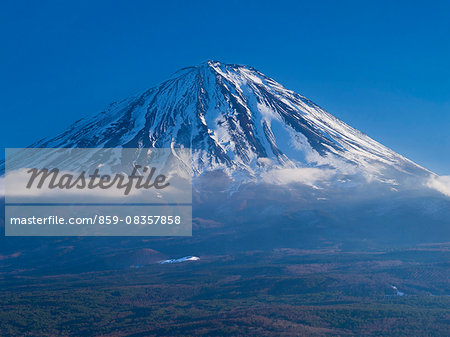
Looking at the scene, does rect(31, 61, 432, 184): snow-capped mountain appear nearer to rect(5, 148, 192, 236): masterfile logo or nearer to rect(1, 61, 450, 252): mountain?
rect(1, 61, 450, 252): mountain

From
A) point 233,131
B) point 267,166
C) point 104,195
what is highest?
point 233,131

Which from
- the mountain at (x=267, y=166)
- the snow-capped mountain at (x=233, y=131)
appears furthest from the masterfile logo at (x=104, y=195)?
the snow-capped mountain at (x=233, y=131)

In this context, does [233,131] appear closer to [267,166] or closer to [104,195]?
[267,166]

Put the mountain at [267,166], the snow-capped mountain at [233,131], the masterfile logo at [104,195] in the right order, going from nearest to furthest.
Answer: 1. the mountain at [267,166]
2. the masterfile logo at [104,195]
3. the snow-capped mountain at [233,131]

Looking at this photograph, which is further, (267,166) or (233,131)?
(233,131)

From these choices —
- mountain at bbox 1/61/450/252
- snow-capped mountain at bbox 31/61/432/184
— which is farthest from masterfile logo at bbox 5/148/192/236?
snow-capped mountain at bbox 31/61/432/184

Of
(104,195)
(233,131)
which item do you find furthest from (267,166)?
(104,195)

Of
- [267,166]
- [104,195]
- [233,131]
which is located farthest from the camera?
[233,131]

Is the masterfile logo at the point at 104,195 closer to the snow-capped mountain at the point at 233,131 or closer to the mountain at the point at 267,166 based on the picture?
the mountain at the point at 267,166

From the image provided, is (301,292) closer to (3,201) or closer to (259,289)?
(259,289)
